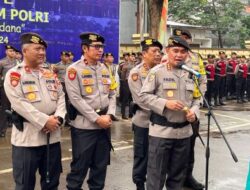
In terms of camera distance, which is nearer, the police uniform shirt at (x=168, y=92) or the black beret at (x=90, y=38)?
the police uniform shirt at (x=168, y=92)

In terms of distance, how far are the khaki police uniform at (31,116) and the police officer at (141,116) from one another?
125 centimetres

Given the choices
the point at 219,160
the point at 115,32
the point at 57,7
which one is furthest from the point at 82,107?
the point at 115,32

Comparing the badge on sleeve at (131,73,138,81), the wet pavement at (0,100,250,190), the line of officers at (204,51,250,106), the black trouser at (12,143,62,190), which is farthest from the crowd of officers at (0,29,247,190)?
the line of officers at (204,51,250,106)

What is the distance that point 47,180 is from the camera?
4.23 meters

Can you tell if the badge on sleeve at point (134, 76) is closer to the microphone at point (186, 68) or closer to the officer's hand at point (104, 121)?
the officer's hand at point (104, 121)

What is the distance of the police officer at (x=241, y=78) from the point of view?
16839mm

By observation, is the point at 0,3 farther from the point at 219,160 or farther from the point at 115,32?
the point at 219,160

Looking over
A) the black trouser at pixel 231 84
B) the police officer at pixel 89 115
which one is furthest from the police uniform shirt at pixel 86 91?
the black trouser at pixel 231 84

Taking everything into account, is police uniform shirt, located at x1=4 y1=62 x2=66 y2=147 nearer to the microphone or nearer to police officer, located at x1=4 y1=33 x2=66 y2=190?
police officer, located at x1=4 y1=33 x2=66 y2=190

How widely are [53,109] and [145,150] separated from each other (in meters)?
1.42

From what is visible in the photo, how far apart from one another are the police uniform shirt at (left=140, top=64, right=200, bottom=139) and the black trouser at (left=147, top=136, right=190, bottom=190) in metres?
0.08

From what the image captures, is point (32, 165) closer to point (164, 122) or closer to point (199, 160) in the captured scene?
point (164, 122)

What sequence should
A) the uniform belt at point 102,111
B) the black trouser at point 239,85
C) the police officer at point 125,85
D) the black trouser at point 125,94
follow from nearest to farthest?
the uniform belt at point 102,111
the police officer at point 125,85
the black trouser at point 125,94
the black trouser at point 239,85

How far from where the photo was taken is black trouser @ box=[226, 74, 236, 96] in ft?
55.9
